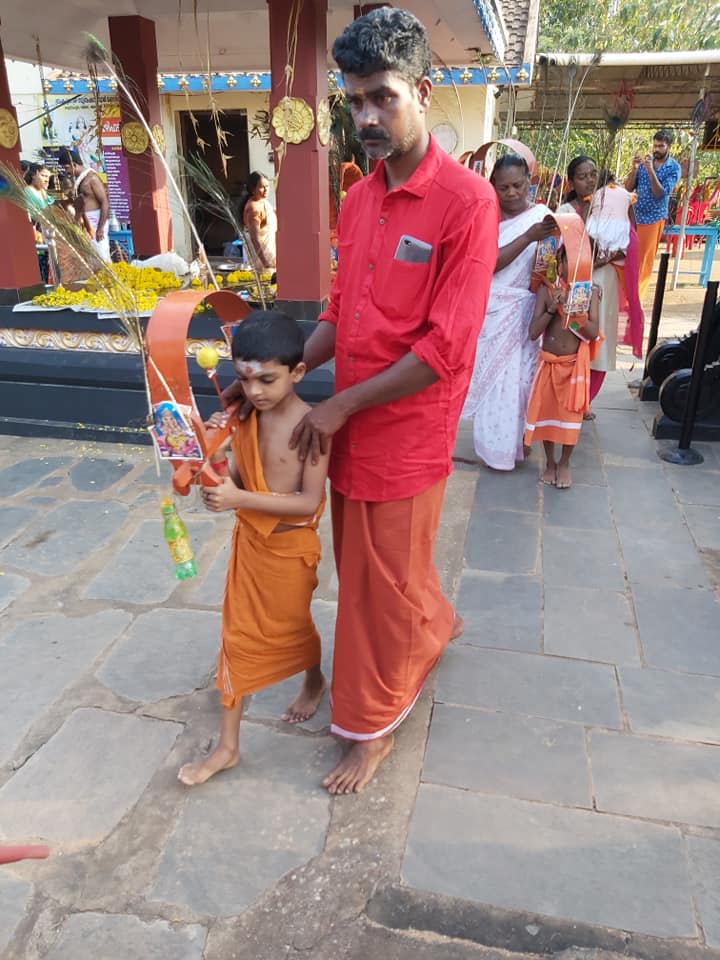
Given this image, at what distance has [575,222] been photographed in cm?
357

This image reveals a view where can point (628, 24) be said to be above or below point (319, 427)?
above

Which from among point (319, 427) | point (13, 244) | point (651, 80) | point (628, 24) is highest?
point (628, 24)

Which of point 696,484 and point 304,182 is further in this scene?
point 304,182

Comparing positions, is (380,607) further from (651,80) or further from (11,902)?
(651,80)

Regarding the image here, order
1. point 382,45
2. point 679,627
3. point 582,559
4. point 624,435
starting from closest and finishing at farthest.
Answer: point 382,45, point 679,627, point 582,559, point 624,435

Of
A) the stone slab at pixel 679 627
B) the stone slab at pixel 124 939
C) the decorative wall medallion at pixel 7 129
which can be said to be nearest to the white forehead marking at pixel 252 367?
the stone slab at pixel 124 939

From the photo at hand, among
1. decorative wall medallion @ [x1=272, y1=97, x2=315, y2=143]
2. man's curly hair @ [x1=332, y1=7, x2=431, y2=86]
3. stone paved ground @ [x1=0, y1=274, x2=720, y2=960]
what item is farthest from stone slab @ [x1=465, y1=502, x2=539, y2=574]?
decorative wall medallion @ [x1=272, y1=97, x2=315, y2=143]

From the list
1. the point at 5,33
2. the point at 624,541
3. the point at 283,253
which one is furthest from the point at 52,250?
the point at 624,541

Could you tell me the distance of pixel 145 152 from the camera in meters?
6.53

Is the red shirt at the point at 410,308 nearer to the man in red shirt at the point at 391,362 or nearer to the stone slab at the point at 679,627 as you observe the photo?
the man in red shirt at the point at 391,362

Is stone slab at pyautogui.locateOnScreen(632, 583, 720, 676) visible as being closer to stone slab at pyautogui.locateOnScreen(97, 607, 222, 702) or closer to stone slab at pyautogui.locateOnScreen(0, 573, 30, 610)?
stone slab at pyautogui.locateOnScreen(97, 607, 222, 702)

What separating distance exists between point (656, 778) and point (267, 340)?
159cm

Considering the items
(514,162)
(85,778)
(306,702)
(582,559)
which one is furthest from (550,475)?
(85,778)

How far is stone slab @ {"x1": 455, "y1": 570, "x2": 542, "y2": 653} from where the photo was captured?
2.74 metres
